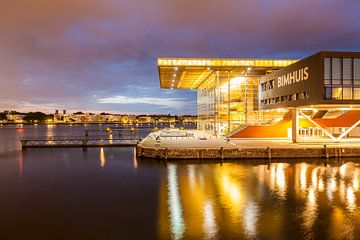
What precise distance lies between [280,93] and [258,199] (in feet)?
103

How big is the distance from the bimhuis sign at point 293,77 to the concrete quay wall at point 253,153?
9380 mm

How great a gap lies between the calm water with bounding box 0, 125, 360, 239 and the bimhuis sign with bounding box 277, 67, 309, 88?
11.3 metres

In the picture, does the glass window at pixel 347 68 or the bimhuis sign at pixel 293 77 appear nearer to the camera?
the glass window at pixel 347 68

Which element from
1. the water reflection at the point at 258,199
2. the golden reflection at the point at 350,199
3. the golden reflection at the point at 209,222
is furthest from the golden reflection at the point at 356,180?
the golden reflection at the point at 209,222

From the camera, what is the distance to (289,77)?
4831 centimetres

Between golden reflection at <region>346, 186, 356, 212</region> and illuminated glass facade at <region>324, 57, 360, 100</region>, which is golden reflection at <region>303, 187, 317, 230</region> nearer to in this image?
golden reflection at <region>346, 186, 356, 212</region>

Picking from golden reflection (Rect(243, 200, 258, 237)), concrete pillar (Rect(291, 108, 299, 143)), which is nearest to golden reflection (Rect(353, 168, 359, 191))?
golden reflection (Rect(243, 200, 258, 237))

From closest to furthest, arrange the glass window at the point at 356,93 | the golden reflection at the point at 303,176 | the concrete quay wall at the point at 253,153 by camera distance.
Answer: the golden reflection at the point at 303,176 < the concrete quay wall at the point at 253,153 < the glass window at the point at 356,93

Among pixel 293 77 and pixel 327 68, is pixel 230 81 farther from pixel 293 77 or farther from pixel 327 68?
pixel 327 68

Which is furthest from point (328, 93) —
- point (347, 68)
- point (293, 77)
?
point (293, 77)

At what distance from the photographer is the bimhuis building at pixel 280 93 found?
4066 cm

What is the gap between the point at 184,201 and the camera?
22.4 meters

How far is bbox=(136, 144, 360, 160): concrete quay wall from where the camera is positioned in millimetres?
40250

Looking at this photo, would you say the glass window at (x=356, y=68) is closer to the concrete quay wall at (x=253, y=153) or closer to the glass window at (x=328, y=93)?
the glass window at (x=328, y=93)
